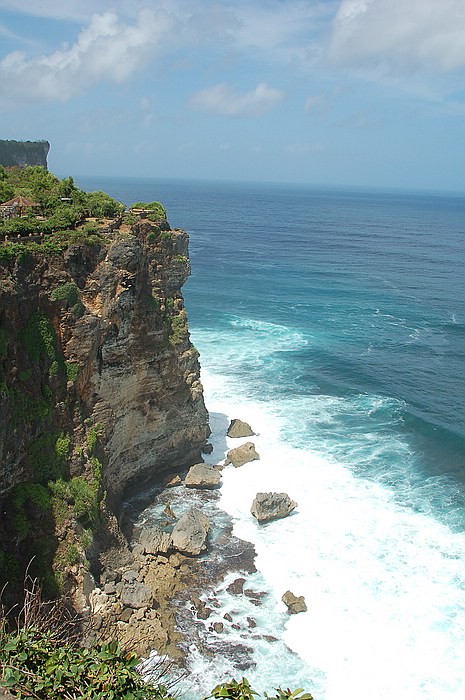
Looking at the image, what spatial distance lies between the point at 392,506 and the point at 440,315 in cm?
4437

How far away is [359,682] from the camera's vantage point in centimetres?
2667

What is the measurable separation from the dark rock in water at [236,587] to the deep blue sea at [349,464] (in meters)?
0.72

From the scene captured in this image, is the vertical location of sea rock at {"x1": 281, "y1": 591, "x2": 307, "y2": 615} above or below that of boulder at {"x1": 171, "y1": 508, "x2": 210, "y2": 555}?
below

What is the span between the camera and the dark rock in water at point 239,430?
45.4 m

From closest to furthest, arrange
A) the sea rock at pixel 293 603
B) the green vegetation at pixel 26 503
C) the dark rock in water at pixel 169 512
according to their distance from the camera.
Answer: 1. the green vegetation at pixel 26 503
2. the sea rock at pixel 293 603
3. the dark rock in water at pixel 169 512

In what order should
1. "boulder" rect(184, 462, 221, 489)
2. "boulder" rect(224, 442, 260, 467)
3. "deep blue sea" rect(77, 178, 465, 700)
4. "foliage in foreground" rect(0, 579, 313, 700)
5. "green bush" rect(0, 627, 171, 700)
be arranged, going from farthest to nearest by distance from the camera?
"boulder" rect(224, 442, 260, 467), "boulder" rect(184, 462, 221, 489), "deep blue sea" rect(77, 178, 465, 700), "green bush" rect(0, 627, 171, 700), "foliage in foreground" rect(0, 579, 313, 700)

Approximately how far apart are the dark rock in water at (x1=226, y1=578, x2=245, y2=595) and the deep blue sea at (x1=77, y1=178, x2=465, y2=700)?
725 millimetres

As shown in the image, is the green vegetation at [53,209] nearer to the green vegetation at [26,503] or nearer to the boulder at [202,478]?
the green vegetation at [26,503]

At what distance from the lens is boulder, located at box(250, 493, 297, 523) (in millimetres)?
36406

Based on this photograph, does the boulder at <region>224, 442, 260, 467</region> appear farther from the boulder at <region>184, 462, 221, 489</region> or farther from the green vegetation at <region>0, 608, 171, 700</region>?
the green vegetation at <region>0, 608, 171, 700</region>

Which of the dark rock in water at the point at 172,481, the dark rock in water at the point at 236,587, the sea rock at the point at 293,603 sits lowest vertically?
the dark rock in water at the point at 236,587

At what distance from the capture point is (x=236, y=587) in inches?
1236

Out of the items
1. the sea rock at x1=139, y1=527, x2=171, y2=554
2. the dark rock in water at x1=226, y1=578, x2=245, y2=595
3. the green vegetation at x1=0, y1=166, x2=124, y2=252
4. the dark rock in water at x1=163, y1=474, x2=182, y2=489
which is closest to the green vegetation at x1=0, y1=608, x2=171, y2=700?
the dark rock in water at x1=226, y1=578, x2=245, y2=595

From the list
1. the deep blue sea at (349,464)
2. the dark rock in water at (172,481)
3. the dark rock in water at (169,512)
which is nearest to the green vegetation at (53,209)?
the dark rock in water at (169,512)
